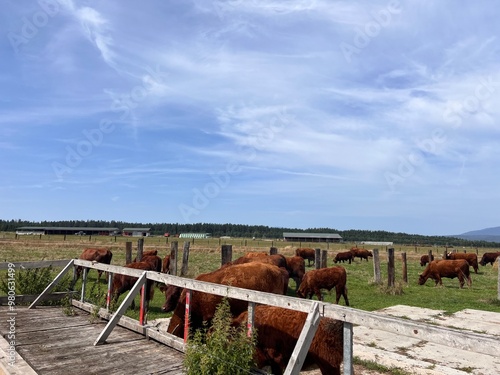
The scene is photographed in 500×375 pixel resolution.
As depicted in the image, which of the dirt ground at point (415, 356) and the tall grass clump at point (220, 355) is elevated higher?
the tall grass clump at point (220, 355)

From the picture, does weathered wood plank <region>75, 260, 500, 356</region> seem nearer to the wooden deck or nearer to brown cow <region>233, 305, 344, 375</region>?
brown cow <region>233, 305, 344, 375</region>

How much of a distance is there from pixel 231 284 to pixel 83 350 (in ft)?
10.2

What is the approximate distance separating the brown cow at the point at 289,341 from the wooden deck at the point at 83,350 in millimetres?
1185

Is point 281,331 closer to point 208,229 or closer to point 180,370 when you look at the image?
point 180,370

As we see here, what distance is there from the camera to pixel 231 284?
8062 mm

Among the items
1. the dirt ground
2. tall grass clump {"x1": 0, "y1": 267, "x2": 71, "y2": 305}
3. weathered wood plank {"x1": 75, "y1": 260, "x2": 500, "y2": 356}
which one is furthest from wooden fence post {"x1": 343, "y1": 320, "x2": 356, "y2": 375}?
tall grass clump {"x1": 0, "y1": 267, "x2": 71, "y2": 305}

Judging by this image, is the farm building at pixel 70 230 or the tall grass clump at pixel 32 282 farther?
the farm building at pixel 70 230

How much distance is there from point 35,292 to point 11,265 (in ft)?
3.46

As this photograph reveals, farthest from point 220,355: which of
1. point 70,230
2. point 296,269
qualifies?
point 70,230

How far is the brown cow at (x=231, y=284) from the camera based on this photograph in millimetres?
6965

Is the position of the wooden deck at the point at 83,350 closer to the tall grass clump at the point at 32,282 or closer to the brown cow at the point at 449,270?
the tall grass clump at the point at 32,282

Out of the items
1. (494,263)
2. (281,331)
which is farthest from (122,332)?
(494,263)

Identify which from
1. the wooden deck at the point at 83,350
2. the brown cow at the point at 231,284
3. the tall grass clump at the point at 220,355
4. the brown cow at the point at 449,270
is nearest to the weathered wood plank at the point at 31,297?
the wooden deck at the point at 83,350

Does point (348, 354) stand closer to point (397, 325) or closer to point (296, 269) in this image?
point (397, 325)
